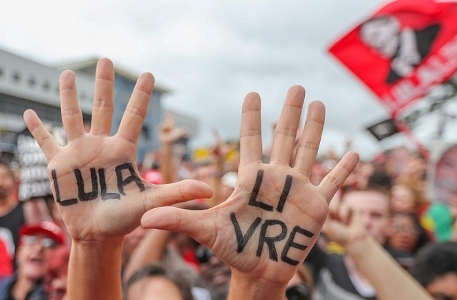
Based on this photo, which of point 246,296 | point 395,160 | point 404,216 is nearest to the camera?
point 246,296

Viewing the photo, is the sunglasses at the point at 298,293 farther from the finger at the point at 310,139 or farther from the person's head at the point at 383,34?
the person's head at the point at 383,34

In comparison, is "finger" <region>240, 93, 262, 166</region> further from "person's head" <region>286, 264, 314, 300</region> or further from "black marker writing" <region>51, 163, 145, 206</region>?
"person's head" <region>286, 264, 314, 300</region>

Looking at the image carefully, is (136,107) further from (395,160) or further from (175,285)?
(395,160)

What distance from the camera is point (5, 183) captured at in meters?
4.03

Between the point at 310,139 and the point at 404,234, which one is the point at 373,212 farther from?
the point at 310,139

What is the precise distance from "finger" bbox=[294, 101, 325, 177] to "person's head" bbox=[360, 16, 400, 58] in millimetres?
3620

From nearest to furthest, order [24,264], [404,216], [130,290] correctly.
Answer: [130,290] → [24,264] → [404,216]

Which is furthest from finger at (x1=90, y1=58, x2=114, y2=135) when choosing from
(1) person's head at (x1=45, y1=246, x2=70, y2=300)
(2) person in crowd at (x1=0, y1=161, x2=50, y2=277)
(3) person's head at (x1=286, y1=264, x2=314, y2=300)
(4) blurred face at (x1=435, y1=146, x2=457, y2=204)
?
(4) blurred face at (x1=435, y1=146, x2=457, y2=204)

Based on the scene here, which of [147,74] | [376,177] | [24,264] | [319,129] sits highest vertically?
[147,74]

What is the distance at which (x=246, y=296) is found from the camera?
1.33m

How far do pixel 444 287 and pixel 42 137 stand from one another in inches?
71.6

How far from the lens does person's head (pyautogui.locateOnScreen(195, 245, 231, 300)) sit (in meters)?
2.61

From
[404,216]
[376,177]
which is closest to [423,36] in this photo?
[376,177]

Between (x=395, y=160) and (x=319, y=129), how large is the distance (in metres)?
6.54
